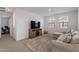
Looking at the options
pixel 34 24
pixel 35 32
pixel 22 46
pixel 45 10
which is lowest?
pixel 22 46

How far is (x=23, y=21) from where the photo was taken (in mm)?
1903

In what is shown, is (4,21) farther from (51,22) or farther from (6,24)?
(51,22)

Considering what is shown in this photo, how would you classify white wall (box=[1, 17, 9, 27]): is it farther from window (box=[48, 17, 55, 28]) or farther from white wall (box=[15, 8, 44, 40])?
window (box=[48, 17, 55, 28])

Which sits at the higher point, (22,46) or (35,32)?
(35,32)

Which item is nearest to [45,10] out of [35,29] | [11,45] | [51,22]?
[51,22]

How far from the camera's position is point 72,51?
1.78 meters

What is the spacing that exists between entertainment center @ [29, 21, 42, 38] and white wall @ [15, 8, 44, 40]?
0.08m

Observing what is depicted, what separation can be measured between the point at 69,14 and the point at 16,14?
105 centimetres

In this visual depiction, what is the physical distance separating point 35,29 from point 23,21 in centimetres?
30

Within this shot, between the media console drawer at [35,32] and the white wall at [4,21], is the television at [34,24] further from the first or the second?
the white wall at [4,21]

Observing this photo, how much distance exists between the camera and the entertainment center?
6.33 ft
